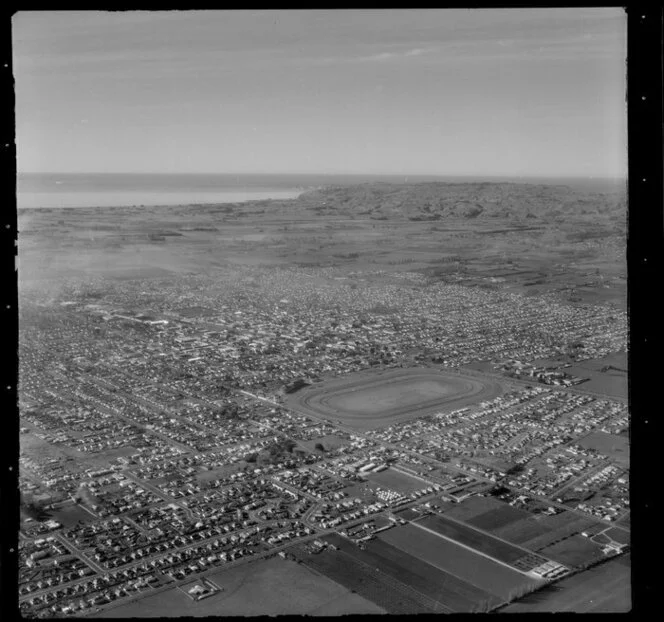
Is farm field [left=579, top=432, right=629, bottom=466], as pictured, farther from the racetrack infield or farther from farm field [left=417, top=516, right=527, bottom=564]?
the racetrack infield

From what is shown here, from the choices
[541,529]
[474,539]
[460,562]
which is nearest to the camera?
[460,562]

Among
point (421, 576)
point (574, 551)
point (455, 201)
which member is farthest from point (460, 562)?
point (455, 201)

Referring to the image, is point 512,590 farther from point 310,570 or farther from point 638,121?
point 638,121

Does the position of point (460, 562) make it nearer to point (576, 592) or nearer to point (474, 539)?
point (474, 539)

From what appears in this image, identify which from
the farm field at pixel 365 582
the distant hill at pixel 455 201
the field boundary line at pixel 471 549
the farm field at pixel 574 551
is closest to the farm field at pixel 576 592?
the field boundary line at pixel 471 549

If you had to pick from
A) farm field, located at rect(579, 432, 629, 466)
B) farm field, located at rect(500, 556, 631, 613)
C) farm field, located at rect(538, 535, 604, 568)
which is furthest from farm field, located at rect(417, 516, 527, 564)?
farm field, located at rect(579, 432, 629, 466)

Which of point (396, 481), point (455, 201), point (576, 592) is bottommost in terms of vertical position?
point (396, 481)
